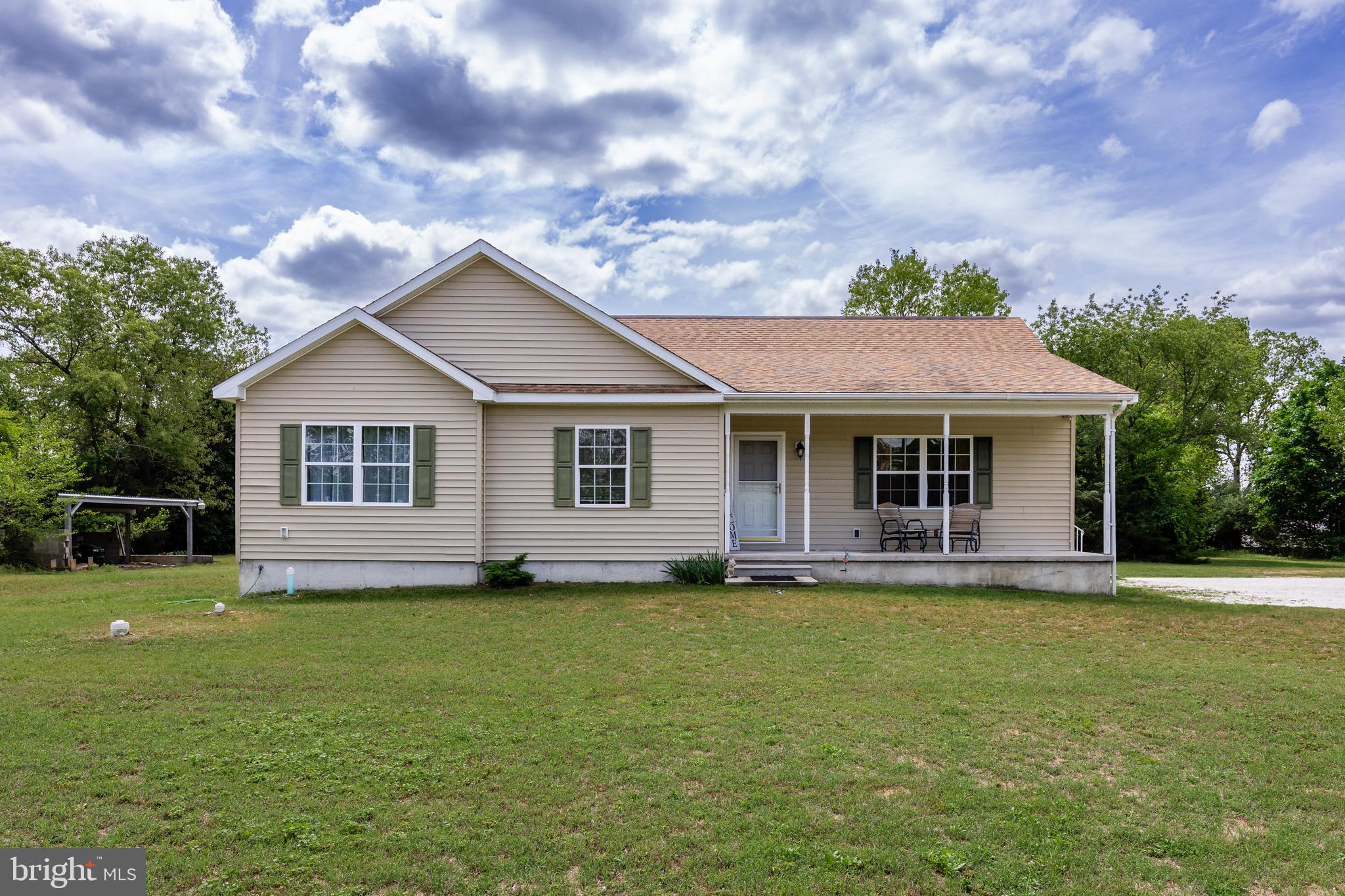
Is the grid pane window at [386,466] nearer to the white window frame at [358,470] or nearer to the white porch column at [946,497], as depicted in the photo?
the white window frame at [358,470]

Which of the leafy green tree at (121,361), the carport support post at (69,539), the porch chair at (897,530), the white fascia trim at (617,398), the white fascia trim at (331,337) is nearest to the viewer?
the white fascia trim at (331,337)

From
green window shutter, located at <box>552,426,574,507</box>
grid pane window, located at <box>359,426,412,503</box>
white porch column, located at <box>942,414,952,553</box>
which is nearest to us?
grid pane window, located at <box>359,426,412,503</box>

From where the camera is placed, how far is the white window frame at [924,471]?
14.6 meters

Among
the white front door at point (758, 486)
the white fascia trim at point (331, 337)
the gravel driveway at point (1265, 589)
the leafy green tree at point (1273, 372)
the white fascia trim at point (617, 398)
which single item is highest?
the leafy green tree at point (1273, 372)

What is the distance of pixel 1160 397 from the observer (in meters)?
29.3

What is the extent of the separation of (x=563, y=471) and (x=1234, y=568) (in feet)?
63.2

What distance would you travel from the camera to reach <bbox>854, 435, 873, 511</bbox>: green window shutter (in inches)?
574

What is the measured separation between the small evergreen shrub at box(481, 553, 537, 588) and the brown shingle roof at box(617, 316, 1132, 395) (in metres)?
4.87

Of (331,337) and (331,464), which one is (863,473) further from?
(331,337)

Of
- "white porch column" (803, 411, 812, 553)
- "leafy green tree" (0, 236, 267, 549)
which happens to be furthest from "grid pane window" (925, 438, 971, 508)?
"leafy green tree" (0, 236, 267, 549)

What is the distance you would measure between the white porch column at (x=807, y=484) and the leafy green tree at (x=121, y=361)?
1035 inches

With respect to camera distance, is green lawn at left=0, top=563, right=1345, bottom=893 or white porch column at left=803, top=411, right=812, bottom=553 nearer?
green lawn at left=0, top=563, right=1345, bottom=893

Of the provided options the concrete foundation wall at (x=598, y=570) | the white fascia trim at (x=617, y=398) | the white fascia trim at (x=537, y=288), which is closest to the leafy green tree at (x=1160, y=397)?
the white fascia trim at (x=617, y=398)

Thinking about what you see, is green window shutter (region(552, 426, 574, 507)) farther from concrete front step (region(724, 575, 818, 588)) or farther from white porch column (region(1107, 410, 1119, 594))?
white porch column (region(1107, 410, 1119, 594))
